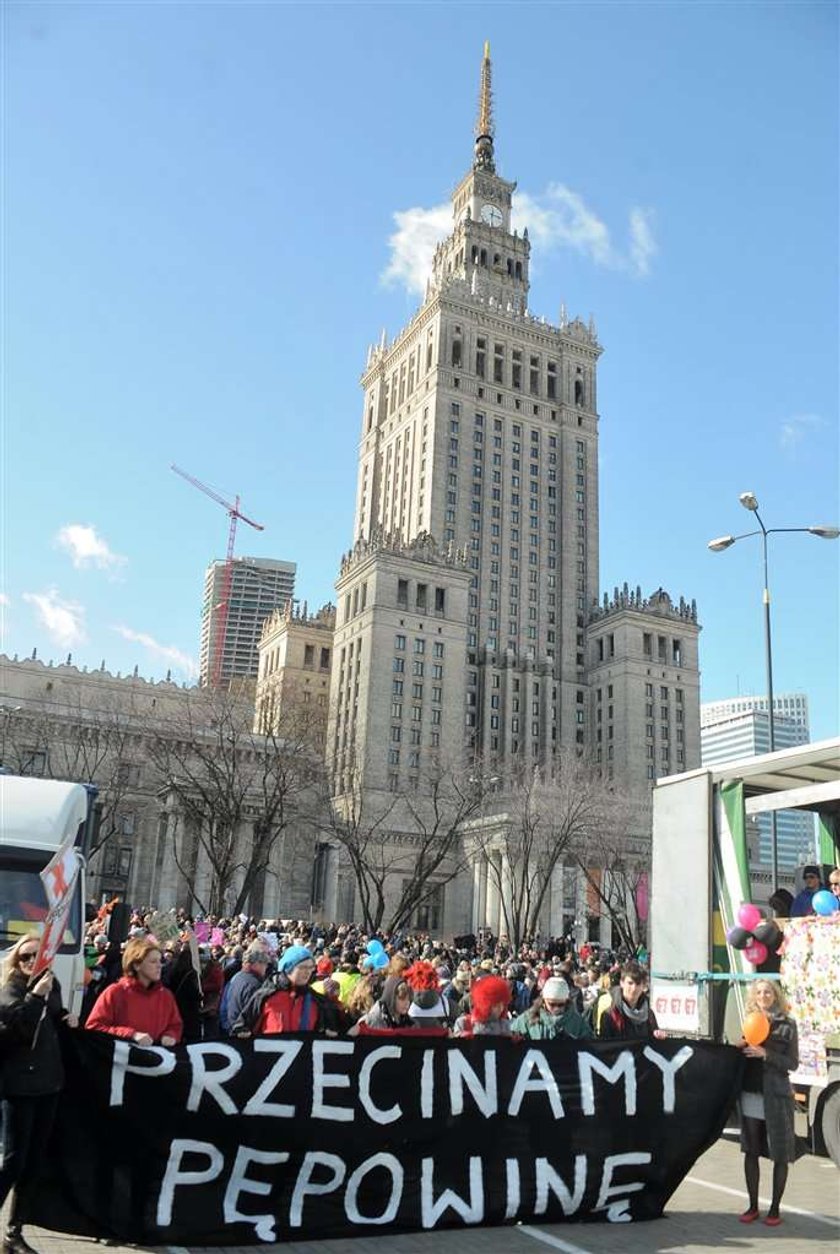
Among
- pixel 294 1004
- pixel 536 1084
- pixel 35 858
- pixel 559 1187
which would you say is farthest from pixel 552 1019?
pixel 35 858

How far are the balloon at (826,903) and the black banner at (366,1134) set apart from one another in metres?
3.85

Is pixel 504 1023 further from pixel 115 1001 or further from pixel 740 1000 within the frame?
pixel 740 1000

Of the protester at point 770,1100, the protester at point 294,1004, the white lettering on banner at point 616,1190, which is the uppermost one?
the protester at point 294,1004

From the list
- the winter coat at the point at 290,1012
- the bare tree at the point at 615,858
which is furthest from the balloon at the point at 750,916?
the bare tree at the point at 615,858

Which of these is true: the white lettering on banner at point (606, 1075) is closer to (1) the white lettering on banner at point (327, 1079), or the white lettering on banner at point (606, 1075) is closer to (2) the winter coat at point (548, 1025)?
(2) the winter coat at point (548, 1025)

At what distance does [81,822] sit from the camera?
12586 mm

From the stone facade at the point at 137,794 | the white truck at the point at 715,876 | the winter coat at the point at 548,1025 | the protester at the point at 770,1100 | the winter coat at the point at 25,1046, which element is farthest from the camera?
the stone facade at the point at 137,794

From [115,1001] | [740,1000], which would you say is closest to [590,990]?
[740,1000]

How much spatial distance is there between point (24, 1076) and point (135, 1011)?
1290 mm

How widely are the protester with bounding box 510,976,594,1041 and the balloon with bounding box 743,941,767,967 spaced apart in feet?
8.38

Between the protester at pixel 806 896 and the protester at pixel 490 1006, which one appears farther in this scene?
the protester at pixel 806 896

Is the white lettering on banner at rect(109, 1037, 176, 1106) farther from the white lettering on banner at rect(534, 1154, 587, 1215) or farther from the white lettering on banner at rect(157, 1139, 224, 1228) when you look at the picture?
the white lettering on banner at rect(534, 1154, 587, 1215)

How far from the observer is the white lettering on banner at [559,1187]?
777 cm

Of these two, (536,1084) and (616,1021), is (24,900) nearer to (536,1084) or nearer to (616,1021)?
(536,1084)
